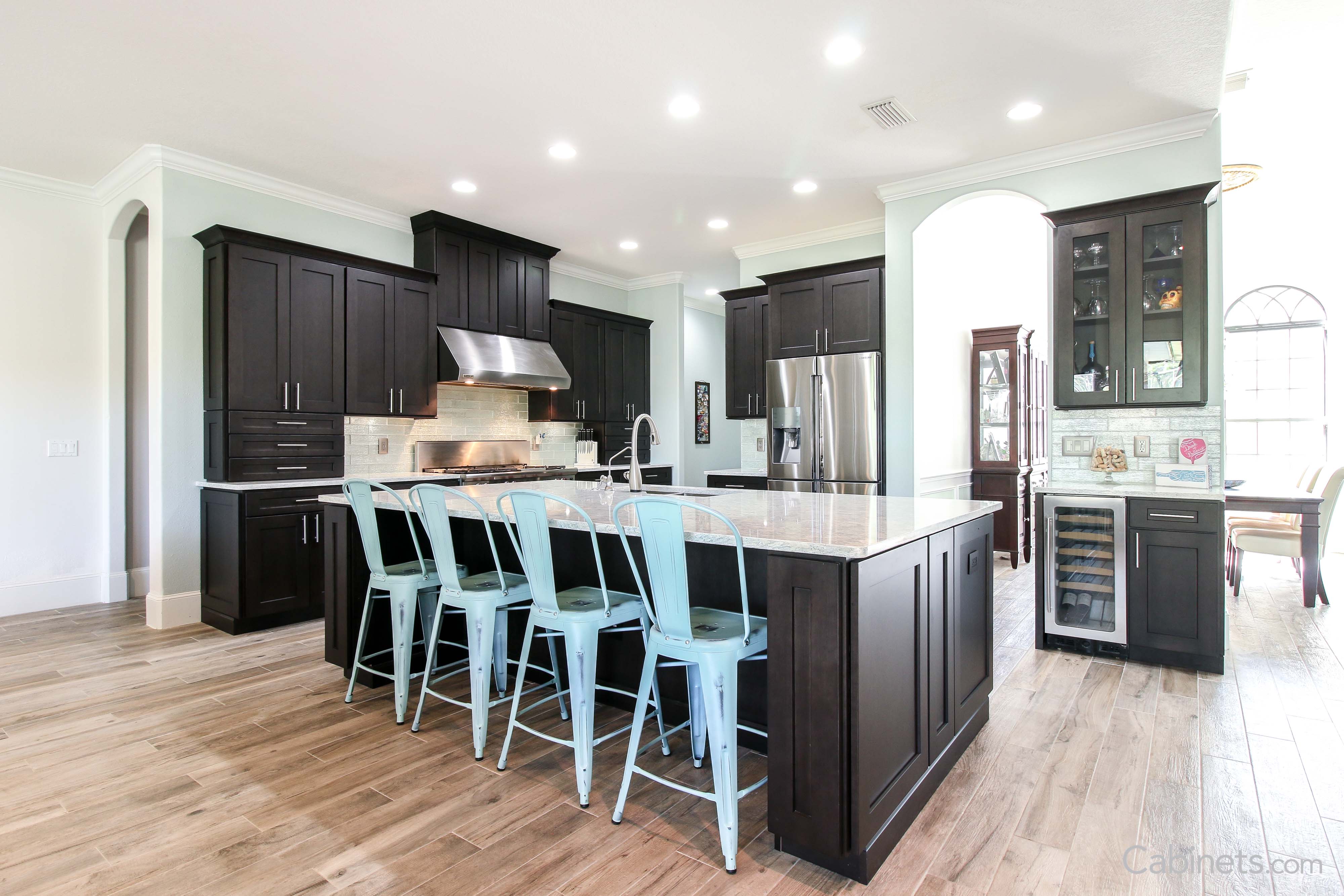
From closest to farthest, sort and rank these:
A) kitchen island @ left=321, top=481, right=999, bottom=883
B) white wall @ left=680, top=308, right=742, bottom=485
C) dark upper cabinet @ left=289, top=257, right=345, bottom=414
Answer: kitchen island @ left=321, top=481, right=999, bottom=883 < dark upper cabinet @ left=289, top=257, right=345, bottom=414 < white wall @ left=680, top=308, right=742, bottom=485

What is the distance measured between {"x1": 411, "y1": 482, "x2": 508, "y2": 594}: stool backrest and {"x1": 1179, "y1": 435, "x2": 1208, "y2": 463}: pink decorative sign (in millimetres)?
3665

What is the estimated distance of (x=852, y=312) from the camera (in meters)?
5.43

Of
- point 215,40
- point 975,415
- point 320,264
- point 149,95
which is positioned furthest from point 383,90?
point 975,415

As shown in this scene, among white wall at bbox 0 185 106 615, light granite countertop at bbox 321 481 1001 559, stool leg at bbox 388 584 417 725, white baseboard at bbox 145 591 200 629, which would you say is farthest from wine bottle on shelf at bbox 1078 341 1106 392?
white wall at bbox 0 185 106 615

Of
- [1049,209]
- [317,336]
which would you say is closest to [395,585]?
[317,336]

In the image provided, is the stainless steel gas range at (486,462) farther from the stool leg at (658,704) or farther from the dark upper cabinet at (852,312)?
the stool leg at (658,704)

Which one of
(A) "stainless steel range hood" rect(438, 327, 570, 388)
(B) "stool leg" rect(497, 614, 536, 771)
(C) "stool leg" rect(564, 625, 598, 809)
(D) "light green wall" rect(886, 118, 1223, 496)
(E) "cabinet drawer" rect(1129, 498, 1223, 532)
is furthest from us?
(A) "stainless steel range hood" rect(438, 327, 570, 388)

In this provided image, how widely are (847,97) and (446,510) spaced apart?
287 cm

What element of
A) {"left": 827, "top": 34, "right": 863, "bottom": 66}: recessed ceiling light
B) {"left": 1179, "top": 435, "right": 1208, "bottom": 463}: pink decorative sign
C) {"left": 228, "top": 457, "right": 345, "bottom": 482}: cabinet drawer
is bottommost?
{"left": 228, "top": 457, "right": 345, "bottom": 482}: cabinet drawer

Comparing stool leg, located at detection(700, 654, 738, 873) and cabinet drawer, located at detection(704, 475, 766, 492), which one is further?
cabinet drawer, located at detection(704, 475, 766, 492)

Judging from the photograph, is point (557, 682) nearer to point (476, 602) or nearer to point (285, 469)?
point (476, 602)

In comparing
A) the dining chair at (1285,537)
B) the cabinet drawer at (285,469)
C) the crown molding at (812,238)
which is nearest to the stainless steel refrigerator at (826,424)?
the crown molding at (812,238)

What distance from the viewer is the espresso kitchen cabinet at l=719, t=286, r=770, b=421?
248 inches

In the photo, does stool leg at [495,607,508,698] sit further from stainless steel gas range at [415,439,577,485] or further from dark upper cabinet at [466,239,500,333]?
dark upper cabinet at [466,239,500,333]
